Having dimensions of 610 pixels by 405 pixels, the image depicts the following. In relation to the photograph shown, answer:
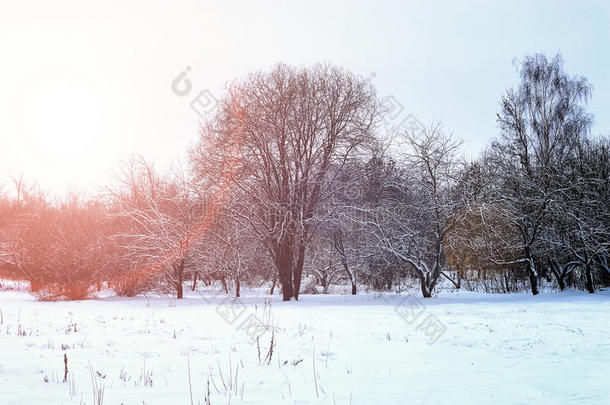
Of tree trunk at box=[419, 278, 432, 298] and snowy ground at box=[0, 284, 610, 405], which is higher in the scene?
tree trunk at box=[419, 278, 432, 298]

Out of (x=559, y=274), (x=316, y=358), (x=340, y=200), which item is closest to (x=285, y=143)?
(x=340, y=200)

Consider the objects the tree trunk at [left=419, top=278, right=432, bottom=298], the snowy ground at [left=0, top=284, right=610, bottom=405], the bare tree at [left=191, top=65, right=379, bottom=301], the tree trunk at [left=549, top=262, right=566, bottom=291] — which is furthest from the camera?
Result: the tree trunk at [left=549, top=262, right=566, bottom=291]

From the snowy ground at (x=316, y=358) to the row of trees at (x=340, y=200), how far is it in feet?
22.9

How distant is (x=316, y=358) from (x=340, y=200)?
13295mm

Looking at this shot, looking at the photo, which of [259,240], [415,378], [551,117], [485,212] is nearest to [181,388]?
[415,378]

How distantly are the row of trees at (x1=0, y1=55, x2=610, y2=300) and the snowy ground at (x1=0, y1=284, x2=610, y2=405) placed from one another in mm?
6993

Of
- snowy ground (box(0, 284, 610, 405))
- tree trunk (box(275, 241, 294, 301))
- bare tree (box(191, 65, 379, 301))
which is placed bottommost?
snowy ground (box(0, 284, 610, 405))

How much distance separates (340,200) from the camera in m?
20.6

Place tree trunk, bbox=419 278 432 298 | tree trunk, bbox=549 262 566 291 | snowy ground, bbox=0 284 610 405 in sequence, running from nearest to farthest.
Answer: snowy ground, bbox=0 284 610 405 < tree trunk, bbox=419 278 432 298 < tree trunk, bbox=549 262 566 291

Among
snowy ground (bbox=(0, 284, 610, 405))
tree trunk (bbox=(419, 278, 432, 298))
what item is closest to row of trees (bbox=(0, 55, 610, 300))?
tree trunk (bbox=(419, 278, 432, 298))

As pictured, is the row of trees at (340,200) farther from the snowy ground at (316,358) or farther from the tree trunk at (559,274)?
the snowy ground at (316,358)

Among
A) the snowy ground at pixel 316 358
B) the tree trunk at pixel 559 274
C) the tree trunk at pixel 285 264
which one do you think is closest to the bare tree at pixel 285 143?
the tree trunk at pixel 285 264

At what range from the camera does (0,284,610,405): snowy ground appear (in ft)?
17.7

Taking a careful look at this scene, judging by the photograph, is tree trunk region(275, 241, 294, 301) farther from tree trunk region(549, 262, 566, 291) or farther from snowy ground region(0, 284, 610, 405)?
tree trunk region(549, 262, 566, 291)
